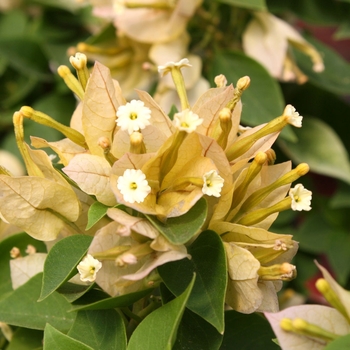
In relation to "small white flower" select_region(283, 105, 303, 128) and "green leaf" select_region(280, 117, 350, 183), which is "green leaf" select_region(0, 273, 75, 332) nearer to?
"small white flower" select_region(283, 105, 303, 128)

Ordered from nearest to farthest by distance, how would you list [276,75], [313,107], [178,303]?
[178,303]
[276,75]
[313,107]

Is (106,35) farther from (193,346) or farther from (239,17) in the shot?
(193,346)

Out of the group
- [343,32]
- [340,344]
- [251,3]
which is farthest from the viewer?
[343,32]

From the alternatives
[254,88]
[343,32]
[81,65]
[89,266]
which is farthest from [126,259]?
[343,32]

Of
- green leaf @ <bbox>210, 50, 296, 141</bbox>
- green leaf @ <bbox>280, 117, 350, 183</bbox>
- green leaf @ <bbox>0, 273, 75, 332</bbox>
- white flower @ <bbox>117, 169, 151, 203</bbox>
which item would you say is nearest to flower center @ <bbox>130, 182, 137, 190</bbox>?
white flower @ <bbox>117, 169, 151, 203</bbox>

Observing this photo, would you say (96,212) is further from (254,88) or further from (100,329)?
(254,88)

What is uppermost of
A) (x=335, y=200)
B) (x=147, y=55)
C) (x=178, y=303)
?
(x=178, y=303)

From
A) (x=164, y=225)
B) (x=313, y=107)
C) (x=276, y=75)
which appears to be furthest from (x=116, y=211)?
(x=313, y=107)
